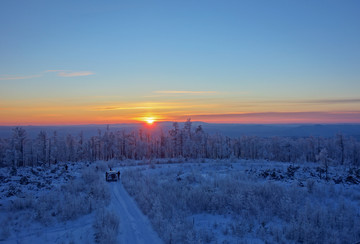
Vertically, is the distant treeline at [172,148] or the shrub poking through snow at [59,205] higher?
the shrub poking through snow at [59,205]

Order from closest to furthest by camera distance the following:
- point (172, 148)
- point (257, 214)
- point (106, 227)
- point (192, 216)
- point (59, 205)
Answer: point (106, 227)
point (257, 214)
point (192, 216)
point (59, 205)
point (172, 148)

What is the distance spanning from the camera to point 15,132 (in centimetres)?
5884

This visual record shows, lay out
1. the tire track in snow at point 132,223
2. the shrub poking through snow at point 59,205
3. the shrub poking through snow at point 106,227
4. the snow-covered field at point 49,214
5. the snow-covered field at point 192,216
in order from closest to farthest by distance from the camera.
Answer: the shrub poking through snow at point 106,227 < the snow-covered field at point 192,216 < the tire track in snow at point 132,223 < the snow-covered field at point 49,214 < the shrub poking through snow at point 59,205

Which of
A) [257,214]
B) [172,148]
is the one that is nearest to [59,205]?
[257,214]

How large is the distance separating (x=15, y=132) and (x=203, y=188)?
208ft

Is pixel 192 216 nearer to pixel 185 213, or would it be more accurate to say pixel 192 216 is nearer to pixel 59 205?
pixel 185 213

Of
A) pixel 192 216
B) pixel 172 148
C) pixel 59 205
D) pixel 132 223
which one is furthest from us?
pixel 172 148

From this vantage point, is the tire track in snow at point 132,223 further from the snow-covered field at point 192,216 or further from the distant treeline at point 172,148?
the distant treeline at point 172,148

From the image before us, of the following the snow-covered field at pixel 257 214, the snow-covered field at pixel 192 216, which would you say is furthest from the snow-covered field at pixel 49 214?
the snow-covered field at pixel 257 214

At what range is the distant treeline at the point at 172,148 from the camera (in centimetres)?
6750

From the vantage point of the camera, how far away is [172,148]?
91.0 metres

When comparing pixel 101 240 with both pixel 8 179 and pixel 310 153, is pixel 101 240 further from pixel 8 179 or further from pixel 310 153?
pixel 310 153

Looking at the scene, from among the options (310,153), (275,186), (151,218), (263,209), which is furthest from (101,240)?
(310,153)

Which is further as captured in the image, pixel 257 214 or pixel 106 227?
pixel 257 214
